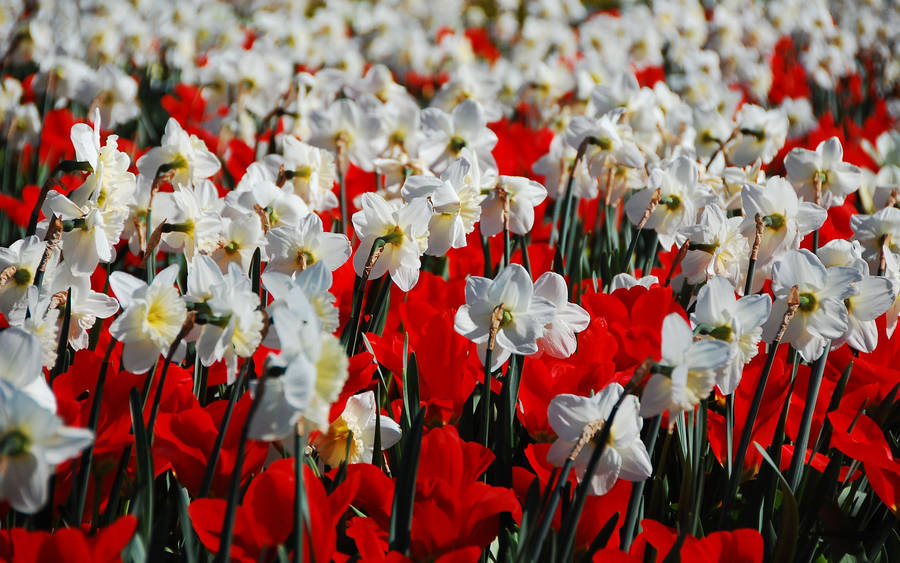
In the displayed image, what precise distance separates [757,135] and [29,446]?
193 centimetres

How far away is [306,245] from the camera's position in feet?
4.13

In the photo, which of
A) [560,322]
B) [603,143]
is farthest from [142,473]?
[603,143]

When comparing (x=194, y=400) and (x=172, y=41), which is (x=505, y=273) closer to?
(x=194, y=400)

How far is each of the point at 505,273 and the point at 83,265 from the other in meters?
0.61

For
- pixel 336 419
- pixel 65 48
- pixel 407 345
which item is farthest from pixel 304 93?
pixel 65 48

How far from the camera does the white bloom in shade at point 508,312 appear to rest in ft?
3.62

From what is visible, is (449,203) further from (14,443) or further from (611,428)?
(14,443)

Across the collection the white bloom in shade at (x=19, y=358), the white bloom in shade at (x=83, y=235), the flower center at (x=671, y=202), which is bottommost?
the flower center at (x=671, y=202)

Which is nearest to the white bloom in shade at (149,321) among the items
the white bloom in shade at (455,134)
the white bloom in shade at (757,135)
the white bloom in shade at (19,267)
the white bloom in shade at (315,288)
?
the white bloom in shade at (315,288)

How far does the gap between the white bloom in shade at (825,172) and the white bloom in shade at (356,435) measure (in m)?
1.14

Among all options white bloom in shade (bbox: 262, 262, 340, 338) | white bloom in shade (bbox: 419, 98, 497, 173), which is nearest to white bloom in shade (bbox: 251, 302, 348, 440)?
white bloom in shade (bbox: 262, 262, 340, 338)

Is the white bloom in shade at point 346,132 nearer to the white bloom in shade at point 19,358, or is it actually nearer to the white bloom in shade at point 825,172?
the white bloom in shade at point 825,172

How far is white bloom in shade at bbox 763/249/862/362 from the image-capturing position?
1.10 meters

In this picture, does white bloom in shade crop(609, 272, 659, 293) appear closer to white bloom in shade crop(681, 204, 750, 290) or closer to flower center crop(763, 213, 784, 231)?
white bloom in shade crop(681, 204, 750, 290)
